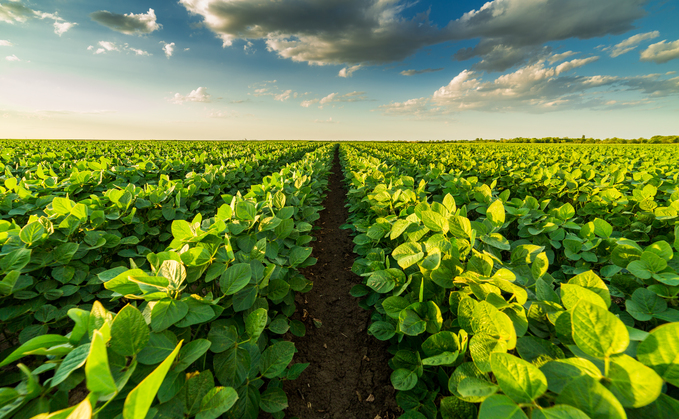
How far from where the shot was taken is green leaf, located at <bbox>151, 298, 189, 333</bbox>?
100cm

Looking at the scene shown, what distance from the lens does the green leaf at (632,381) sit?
63 centimetres

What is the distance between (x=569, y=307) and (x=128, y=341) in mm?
1540

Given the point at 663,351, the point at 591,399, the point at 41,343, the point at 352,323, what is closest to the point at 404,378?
the point at 591,399

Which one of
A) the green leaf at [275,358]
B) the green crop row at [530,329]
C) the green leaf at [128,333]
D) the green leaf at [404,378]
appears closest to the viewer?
the green crop row at [530,329]

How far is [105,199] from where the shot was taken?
3000mm

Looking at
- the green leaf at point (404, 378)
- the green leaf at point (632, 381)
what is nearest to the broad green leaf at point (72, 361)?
the green leaf at point (404, 378)

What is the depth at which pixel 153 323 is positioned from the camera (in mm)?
1009

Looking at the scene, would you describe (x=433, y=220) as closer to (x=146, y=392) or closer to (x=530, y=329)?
(x=530, y=329)

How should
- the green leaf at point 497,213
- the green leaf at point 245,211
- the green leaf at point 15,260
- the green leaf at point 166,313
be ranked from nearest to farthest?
1. the green leaf at point 166,313
2. the green leaf at point 15,260
3. the green leaf at point 497,213
4. the green leaf at point 245,211

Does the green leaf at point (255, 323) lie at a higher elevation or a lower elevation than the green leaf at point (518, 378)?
lower

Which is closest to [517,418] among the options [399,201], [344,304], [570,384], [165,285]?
Answer: [570,384]

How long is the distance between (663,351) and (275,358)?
1478 mm

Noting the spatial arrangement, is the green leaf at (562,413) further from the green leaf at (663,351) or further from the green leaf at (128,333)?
the green leaf at (128,333)

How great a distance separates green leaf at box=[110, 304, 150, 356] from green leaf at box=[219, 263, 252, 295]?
0.41 metres
